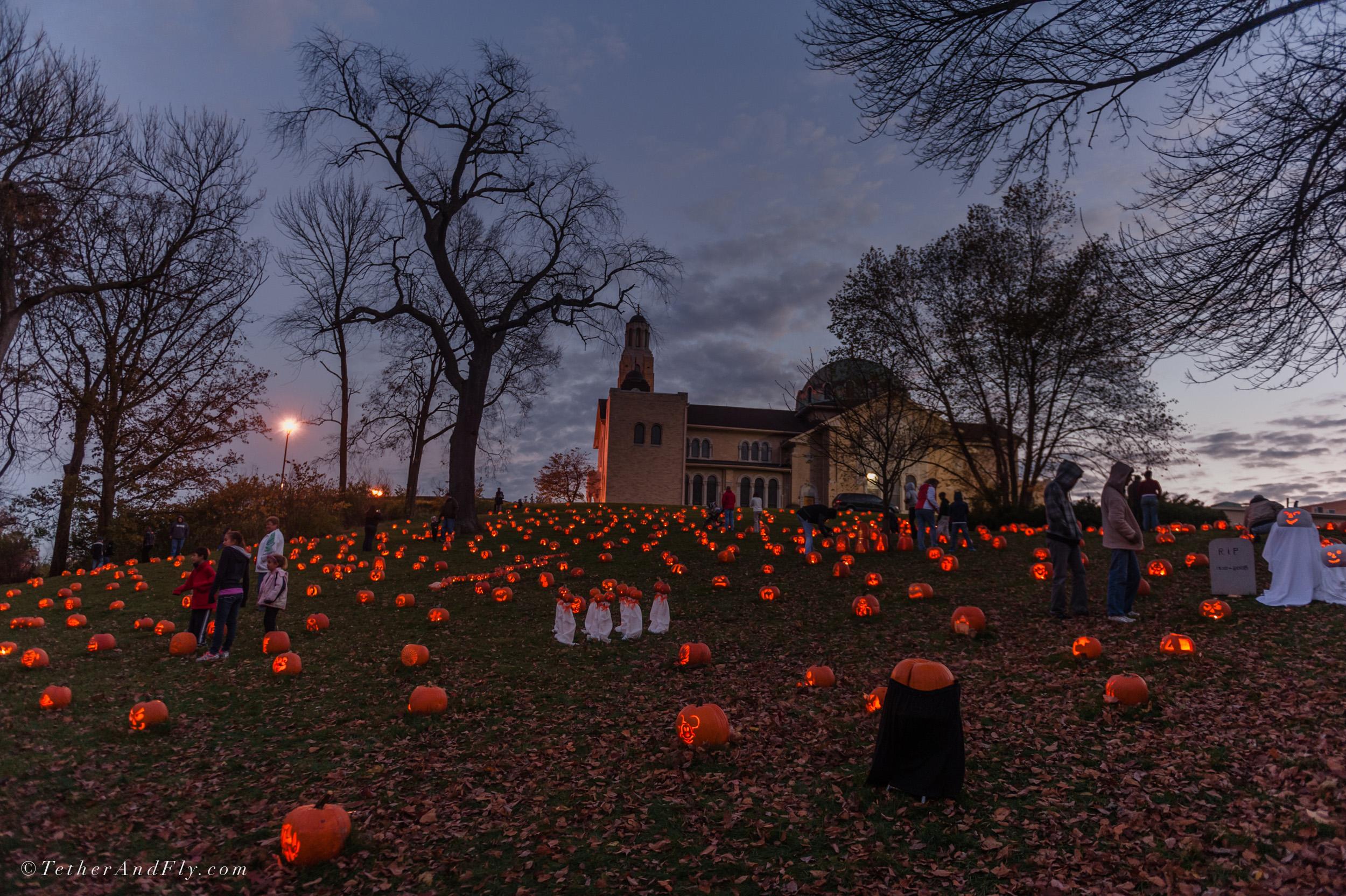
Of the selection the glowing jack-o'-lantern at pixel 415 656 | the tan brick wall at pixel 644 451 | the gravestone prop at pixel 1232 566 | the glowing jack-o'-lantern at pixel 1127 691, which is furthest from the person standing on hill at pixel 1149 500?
the tan brick wall at pixel 644 451

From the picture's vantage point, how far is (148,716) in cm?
695

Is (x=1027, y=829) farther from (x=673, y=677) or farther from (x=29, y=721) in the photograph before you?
(x=29, y=721)

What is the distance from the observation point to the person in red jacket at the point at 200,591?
32.0ft

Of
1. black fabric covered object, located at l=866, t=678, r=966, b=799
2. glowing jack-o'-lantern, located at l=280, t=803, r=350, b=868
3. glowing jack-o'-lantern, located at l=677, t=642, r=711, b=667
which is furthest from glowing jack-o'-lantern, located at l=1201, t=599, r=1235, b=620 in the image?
glowing jack-o'-lantern, located at l=280, t=803, r=350, b=868

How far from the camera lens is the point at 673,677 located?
8602mm

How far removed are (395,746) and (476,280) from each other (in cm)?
2571

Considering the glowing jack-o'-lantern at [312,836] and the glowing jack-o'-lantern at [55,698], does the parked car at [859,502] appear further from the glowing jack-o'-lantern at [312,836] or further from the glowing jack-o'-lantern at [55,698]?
the glowing jack-o'-lantern at [312,836]

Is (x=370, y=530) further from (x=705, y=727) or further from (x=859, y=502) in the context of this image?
(x=859, y=502)

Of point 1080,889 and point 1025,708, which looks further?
point 1025,708

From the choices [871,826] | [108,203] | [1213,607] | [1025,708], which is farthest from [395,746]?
[108,203]

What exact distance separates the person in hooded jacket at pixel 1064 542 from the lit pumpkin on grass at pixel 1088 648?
2.50 meters

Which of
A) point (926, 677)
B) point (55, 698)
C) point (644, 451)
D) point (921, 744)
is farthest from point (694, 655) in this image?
point (644, 451)

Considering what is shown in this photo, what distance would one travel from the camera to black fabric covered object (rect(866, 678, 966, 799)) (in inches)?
195

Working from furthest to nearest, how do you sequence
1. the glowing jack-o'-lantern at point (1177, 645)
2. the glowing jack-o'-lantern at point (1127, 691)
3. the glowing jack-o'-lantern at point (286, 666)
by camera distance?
1. the glowing jack-o'-lantern at point (286, 666)
2. the glowing jack-o'-lantern at point (1177, 645)
3. the glowing jack-o'-lantern at point (1127, 691)
